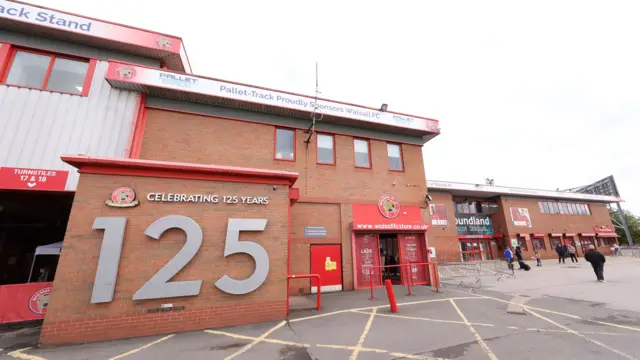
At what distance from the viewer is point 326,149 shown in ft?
42.1

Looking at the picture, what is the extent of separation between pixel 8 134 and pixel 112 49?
5006 mm

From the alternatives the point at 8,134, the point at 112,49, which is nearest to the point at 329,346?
the point at 8,134

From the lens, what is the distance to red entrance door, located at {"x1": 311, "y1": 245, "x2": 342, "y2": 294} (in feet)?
36.3

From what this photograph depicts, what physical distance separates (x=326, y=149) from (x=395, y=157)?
4197mm

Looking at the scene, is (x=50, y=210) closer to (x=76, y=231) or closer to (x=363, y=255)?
(x=76, y=231)

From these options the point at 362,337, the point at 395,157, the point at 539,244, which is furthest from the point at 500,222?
the point at 362,337

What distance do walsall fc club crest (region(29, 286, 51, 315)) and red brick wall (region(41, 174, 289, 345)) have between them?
131 inches

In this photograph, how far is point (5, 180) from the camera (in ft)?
27.1

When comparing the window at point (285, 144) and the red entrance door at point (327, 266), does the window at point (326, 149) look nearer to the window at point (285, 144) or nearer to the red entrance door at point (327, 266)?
the window at point (285, 144)

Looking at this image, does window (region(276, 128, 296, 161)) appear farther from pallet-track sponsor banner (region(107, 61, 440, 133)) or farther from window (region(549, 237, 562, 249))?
window (region(549, 237, 562, 249))

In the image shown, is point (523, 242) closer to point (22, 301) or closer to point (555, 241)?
point (555, 241)

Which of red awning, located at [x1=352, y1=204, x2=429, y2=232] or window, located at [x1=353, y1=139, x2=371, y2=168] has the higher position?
window, located at [x1=353, y1=139, x2=371, y2=168]

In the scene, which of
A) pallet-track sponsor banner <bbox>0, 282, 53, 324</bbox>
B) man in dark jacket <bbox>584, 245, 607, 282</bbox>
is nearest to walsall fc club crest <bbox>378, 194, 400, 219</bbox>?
man in dark jacket <bbox>584, 245, 607, 282</bbox>

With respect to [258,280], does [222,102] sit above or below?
above
